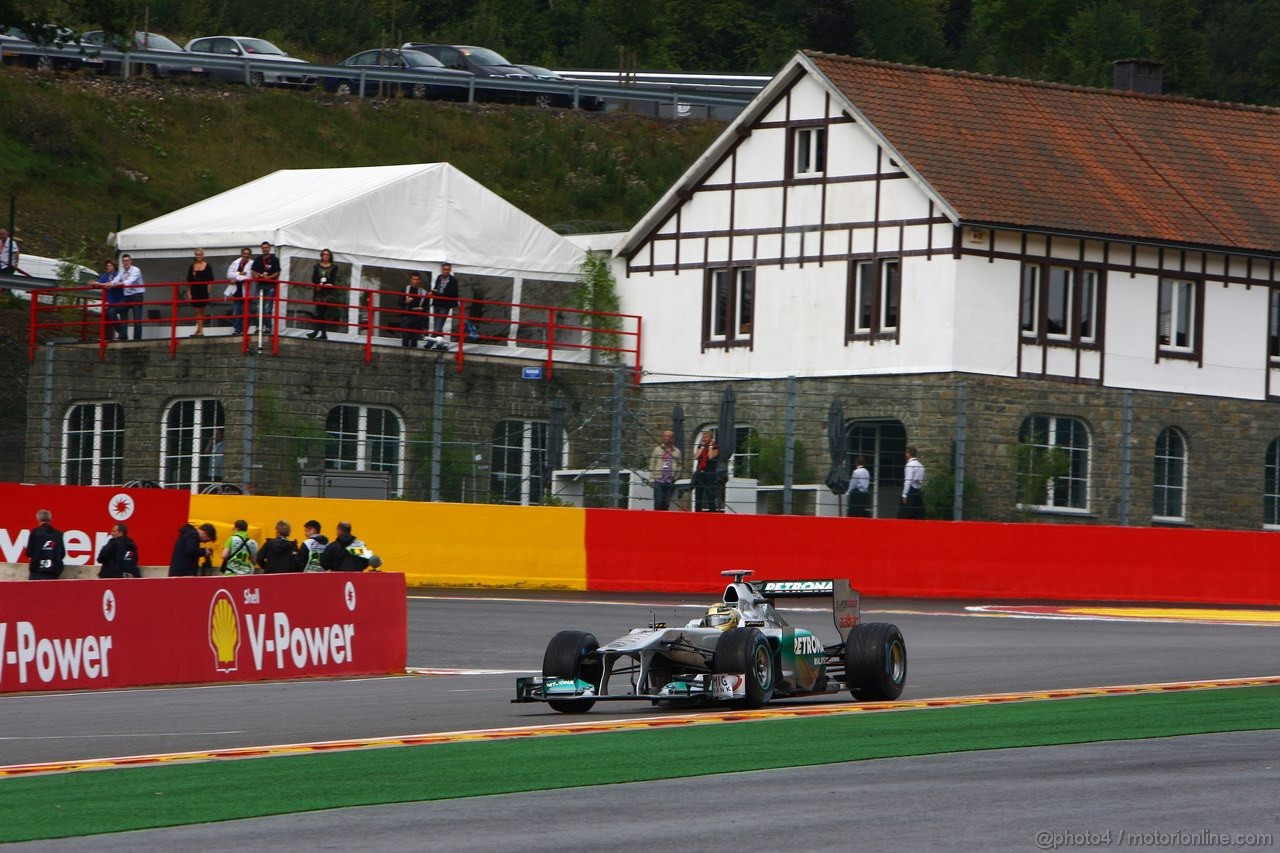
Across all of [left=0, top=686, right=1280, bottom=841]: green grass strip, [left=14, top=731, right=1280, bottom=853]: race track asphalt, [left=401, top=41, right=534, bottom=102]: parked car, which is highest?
[left=401, top=41, right=534, bottom=102]: parked car

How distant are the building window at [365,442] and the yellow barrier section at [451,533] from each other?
1.10 m

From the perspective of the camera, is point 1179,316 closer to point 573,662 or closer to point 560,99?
point 560,99

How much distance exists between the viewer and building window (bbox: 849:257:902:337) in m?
38.7

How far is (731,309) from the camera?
136 ft

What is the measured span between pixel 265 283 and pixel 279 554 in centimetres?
1159

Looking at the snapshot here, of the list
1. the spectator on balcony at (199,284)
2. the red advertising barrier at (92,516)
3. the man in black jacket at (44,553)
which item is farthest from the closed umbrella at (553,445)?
the man in black jacket at (44,553)

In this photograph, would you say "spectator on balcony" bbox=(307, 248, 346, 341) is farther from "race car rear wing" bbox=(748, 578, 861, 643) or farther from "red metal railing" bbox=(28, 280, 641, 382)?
"race car rear wing" bbox=(748, 578, 861, 643)

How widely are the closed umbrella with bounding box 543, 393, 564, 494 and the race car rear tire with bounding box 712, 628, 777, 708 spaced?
51.0 ft

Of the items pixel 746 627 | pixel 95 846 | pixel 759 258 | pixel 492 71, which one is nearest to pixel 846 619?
pixel 746 627

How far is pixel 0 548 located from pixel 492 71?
38.1 meters

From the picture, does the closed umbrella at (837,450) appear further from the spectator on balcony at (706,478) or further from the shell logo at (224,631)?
the shell logo at (224,631)

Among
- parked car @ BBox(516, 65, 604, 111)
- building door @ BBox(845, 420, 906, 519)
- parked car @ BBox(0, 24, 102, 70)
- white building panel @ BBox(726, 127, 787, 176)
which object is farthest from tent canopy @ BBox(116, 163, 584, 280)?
parked car @ BBox(516, 65, 604, 111)

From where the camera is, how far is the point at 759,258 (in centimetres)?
4088

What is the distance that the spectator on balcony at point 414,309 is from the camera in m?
35.9
